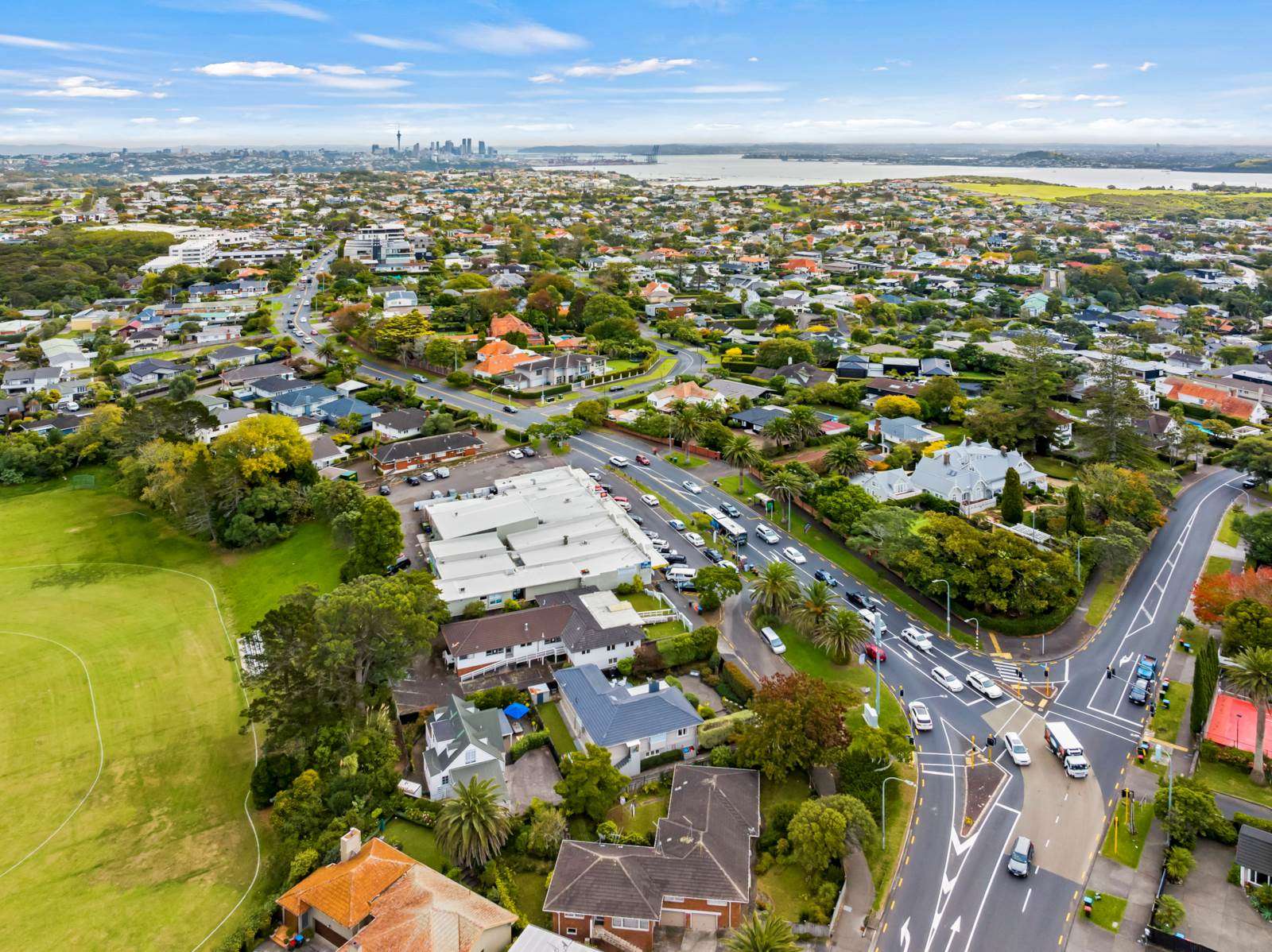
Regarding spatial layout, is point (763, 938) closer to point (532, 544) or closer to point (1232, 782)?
point (1232, 782)

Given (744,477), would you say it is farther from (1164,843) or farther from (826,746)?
(1164,843)

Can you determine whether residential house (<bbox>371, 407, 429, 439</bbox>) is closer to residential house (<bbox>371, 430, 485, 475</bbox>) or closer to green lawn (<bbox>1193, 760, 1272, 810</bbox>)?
residential house (<bbox>371, 430, 485, 475</bbox>)

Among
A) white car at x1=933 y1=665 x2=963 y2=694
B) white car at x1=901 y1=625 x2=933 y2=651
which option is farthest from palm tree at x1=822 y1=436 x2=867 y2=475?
white car at x1=933 y1=665 x2=963 y2=694

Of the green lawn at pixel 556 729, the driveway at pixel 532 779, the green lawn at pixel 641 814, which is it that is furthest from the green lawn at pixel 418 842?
the green lawn at pixel 641 814

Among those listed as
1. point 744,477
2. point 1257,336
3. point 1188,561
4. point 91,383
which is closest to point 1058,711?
point 1188,561

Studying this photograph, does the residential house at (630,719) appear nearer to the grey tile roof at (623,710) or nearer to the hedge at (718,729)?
the grey tile roof at (623,710)

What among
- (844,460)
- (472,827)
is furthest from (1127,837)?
(844,460)
